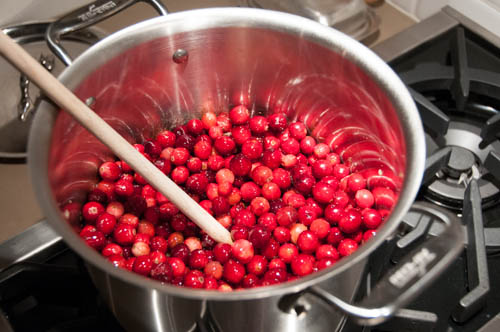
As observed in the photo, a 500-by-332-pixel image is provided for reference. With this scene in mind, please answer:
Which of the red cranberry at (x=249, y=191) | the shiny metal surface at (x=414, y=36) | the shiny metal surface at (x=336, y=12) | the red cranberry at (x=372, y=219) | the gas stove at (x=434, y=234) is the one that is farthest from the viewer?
the shiny metal surface at (x=336, y=12)

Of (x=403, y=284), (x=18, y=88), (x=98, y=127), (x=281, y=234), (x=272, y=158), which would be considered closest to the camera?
(x=403, y=284)

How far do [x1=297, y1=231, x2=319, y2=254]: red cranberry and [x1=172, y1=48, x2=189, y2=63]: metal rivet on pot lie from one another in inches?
16.0

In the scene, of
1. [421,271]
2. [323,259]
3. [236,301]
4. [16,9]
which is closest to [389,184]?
[323,259]

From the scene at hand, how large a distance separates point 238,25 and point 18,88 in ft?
1.89

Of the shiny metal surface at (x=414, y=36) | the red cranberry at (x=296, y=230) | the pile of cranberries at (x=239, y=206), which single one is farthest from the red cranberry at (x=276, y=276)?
the shiny metal surface at (x=414, y=36)

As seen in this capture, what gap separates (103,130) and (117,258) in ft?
0.85

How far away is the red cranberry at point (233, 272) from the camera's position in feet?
3.11

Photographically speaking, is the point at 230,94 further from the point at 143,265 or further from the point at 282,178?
the point at 143,265

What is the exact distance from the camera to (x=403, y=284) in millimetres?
664

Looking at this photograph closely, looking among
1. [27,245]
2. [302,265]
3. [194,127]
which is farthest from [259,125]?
[27,245]

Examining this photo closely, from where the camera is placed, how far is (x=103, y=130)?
2.69 feet

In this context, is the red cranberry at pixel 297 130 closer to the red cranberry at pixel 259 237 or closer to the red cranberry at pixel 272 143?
the red cranberry at pixel 272 143

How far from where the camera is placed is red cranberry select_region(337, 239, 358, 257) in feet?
3.28

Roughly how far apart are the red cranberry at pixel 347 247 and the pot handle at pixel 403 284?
31 centimetres
